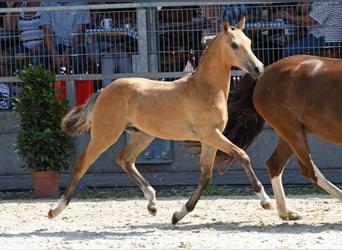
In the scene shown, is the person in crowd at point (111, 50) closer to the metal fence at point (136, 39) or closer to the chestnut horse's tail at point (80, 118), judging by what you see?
the metal fence at point (136, 39)

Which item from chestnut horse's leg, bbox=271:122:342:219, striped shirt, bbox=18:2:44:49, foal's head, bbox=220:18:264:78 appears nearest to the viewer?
foal's head, bbox=220:18:264:78

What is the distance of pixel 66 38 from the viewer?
12.7 meters

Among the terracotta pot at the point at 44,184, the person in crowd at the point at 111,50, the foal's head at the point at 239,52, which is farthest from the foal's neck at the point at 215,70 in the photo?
the person in crowd at the point at 111,50

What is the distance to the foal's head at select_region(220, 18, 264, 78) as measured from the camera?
761 cm

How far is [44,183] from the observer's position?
10.9 metres

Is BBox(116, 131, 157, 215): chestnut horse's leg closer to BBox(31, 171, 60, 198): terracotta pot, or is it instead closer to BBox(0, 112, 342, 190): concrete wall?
BBox(31, 171, 60, 198): terracotta pot

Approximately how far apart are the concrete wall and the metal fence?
1.98 ft

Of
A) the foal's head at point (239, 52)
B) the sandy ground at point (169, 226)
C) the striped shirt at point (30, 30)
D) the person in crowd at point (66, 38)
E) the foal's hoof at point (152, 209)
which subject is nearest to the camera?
the sandy ground at point (169, 226)

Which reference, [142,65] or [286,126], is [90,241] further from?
[142,65]

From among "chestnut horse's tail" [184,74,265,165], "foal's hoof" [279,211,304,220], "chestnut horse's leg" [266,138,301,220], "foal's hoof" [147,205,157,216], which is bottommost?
"foal's hoof" [279,211,304,220]

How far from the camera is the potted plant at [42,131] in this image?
1091 centimetres

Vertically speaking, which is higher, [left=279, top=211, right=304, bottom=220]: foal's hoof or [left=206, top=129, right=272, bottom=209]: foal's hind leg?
[left=206, top=129, right=272, bottom=209]: foal's hind leg

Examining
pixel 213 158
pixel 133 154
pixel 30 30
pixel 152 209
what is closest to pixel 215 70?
pixel 213 158

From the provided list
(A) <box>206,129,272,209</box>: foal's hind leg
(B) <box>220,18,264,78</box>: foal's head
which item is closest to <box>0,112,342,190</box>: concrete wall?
(A) <box>206,129,272,209</box>: foal's hind leg
